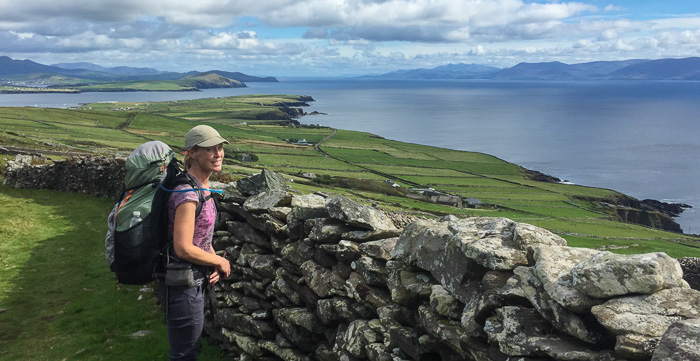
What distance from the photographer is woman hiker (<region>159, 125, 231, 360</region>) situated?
245 inches

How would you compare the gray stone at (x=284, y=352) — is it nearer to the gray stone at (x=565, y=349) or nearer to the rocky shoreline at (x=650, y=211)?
the gray stone at (x=565, y=349)

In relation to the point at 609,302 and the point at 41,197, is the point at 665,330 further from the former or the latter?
the point at 41,197

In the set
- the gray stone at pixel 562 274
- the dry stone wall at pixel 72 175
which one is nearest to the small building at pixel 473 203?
the dry stone wall at pixel 72 175

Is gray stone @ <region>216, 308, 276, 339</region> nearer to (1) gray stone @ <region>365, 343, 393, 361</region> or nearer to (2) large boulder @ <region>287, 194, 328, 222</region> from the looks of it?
(2) large boulder @ <region>287, 194, 328, 222</region>

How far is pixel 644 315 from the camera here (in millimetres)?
4656

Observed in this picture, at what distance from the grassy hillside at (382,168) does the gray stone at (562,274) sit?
16.6 meters

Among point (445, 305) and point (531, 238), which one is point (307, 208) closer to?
point (445, 305)

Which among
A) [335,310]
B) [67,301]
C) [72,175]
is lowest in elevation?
[67,301]

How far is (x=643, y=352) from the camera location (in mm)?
4430

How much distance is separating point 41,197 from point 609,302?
28.5 m

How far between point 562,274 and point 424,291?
2099 mm

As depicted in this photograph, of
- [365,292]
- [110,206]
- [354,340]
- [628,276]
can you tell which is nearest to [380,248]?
[365,292]

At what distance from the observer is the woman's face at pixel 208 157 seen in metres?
6.64

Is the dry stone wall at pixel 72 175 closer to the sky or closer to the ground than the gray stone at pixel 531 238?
closer to the ground
